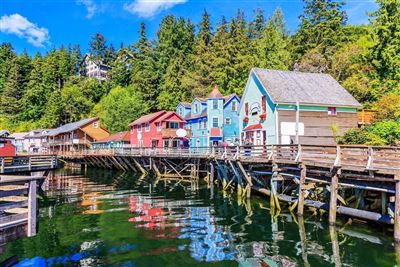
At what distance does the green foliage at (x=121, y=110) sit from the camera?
6988 cm

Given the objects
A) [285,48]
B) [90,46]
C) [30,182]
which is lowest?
[30,182]

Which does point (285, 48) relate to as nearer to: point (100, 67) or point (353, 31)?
point (353, 31)

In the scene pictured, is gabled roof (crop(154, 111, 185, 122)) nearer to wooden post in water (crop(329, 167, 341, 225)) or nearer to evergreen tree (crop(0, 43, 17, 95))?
wooden post in water (crop(329, 167, 341, 225))

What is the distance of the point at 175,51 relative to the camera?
74.6 meters

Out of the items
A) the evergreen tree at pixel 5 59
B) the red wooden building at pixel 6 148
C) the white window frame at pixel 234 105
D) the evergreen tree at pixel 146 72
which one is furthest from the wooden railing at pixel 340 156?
the evergreen tree at pixel 5 59

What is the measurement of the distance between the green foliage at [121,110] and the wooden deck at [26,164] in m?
41.6

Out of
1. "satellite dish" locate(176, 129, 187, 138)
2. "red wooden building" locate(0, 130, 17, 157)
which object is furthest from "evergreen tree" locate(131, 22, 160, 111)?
"red wooden building" locate(0, 130, 17, 157)

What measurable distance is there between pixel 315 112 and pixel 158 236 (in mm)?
20561

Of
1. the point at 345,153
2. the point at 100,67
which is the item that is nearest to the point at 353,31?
the point at 345,153

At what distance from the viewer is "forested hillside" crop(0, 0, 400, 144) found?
38.3 metres

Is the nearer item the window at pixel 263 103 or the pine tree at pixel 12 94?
the window at pixel 263 103

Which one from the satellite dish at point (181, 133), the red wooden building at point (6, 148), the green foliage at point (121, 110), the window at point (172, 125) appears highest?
the green foliage at point (121, 110)

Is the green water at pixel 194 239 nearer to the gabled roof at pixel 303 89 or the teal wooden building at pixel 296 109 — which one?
the teal wooden building at pixel 296 109

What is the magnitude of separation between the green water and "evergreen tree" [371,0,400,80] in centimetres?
2706
